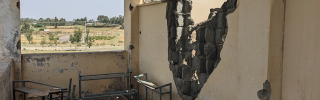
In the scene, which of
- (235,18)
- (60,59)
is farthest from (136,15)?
(235,18)

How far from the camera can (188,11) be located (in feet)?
15.0

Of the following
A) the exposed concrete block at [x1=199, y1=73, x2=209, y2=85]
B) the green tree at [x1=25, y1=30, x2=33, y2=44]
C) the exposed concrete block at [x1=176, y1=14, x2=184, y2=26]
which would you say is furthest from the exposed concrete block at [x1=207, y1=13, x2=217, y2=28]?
the green tree at [x1=25, y1=30, x2=33, y2=44]

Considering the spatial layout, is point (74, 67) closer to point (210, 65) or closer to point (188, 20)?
point (188, 20)

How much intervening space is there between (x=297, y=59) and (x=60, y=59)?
16.4ft

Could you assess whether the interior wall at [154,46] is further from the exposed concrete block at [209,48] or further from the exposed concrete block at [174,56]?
the exposed concrete block at [209,48]

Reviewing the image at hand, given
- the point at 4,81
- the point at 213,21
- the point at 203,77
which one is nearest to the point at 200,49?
the point at 203,77

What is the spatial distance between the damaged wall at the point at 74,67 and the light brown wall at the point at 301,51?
4.41 m

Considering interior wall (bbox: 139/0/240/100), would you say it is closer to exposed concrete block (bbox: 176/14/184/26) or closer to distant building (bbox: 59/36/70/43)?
exposed concrete block (bbox: 176/14/184/26)

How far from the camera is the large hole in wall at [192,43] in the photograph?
146 inches

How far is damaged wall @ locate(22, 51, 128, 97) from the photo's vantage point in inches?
229

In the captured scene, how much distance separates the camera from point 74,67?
614 cm

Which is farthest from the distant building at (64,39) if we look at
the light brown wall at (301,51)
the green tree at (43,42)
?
the light brown wall at (301,51)

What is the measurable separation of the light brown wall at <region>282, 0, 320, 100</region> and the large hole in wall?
0.92 meters

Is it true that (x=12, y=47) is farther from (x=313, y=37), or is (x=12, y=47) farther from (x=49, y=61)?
(x=313, y=37)
